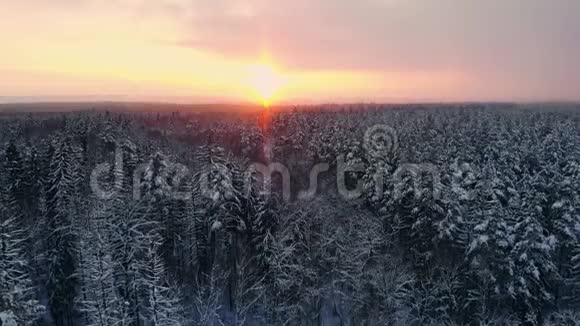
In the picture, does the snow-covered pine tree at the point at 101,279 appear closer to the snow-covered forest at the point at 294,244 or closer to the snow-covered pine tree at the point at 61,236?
the snow-covered forest at the point at 294,244

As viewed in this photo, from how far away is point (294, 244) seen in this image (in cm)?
2744

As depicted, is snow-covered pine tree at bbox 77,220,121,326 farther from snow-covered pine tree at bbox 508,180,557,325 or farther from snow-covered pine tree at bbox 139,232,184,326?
snow-covered pine tree at bbox 508,180,557,325

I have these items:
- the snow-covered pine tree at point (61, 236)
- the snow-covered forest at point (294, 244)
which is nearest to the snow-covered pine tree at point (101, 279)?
the snow-covered forest at point (294, 244)

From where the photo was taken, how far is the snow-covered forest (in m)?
22.8

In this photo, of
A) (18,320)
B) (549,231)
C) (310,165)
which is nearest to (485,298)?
(549,231)

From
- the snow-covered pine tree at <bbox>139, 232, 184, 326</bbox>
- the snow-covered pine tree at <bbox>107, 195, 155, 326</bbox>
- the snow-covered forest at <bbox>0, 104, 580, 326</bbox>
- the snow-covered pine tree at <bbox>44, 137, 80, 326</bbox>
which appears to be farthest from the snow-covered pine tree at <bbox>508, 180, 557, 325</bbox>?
the snow-covered pine tree at <bbox>44, 137, 80, 326</bbox>

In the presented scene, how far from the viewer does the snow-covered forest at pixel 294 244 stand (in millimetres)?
22828

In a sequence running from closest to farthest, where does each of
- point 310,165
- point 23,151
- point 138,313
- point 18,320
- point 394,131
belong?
point 18,320 → point 138,313 → point 23,151 → point 310,165 → point 394,131

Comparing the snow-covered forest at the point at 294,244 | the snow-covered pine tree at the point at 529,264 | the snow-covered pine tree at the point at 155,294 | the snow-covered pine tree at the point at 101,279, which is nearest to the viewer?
the snow-covered pine tree at the point at 155,294

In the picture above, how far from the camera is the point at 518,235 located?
25.1 metres

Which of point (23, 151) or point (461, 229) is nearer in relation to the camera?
point (461, 229)

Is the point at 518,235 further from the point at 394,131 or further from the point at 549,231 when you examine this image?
the point at 394,131

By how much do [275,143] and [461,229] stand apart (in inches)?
1769

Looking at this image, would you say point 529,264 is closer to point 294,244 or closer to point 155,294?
point 294,244
